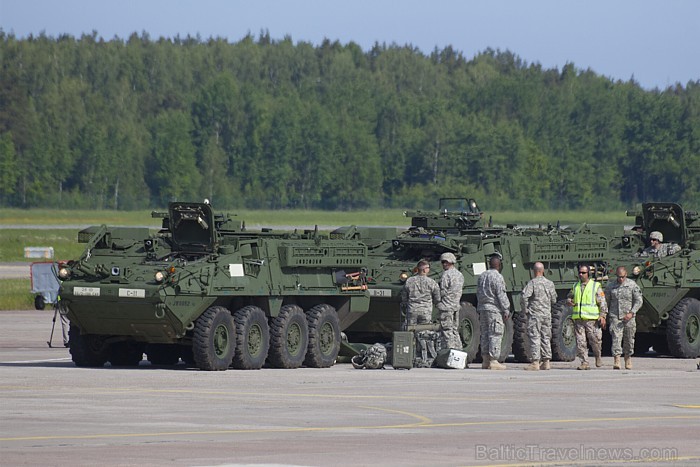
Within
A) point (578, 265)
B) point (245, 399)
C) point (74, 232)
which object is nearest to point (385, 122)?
point (74, 232)

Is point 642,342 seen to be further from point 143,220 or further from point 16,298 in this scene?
point 143,220

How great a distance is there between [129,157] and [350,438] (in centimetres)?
10844

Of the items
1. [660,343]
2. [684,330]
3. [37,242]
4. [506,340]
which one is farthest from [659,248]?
[37,242]

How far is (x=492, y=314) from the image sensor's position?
23750mm

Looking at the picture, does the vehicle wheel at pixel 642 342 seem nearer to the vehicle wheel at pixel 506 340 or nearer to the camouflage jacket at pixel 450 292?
the vehicle wheel at pixel 506 340

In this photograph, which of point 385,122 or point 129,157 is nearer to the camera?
point 129,157

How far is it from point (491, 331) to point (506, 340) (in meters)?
1.85

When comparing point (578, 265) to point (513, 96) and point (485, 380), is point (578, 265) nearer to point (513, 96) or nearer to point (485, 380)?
point (485, 380)

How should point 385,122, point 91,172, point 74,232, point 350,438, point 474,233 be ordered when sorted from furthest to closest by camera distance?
point 385,122 < point 91,172 < point 74,232 < point 474,233 < point 350,438

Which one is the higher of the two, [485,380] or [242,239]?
[242,239]

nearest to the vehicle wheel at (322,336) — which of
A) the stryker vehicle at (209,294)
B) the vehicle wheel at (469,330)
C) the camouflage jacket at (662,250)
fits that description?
the stryker vehicle at (209,294)

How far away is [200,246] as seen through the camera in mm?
24891

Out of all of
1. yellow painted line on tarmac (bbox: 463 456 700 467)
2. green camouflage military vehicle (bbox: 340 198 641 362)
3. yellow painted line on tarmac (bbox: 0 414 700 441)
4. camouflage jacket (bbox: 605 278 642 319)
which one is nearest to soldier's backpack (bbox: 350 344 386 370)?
green camouflage military vehicle (bbox: 340 198 641 362)

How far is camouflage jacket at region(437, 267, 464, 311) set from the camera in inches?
941
